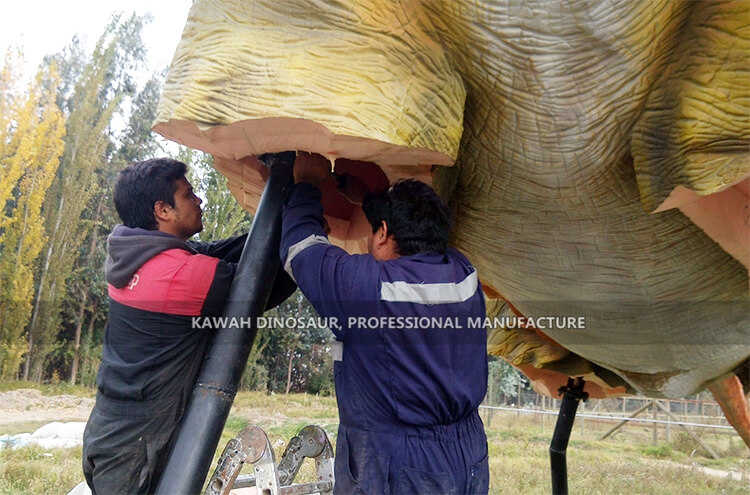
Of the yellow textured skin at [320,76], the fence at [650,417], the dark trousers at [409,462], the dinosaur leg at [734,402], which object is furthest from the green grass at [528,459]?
the dinosaur leg at [734,402]

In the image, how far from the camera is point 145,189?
1.30 metres

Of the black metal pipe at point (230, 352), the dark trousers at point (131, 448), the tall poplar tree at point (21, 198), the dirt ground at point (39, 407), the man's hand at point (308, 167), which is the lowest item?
the dirt ground at point (39, 407)

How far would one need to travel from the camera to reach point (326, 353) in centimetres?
861

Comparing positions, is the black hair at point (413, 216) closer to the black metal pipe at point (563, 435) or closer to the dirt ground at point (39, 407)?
the black metal pipe at point (563, 435)

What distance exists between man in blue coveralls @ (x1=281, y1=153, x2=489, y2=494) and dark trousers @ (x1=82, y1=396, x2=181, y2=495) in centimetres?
36

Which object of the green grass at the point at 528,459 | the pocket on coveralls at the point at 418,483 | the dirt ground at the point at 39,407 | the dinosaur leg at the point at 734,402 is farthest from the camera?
the dirt ground at the point at 39,407

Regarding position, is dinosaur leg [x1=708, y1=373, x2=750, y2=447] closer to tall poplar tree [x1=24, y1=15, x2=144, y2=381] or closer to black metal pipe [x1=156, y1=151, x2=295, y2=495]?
black metal pipe [x1=156, y1=151, x2=295, y2=495]

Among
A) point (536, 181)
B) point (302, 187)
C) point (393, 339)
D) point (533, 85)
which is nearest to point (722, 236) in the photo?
point (536, 181)

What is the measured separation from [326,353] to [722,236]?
7701 millimetres

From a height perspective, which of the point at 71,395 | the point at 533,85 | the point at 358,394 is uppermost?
the point at 533,85

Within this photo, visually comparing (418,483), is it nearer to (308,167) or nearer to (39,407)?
(308,167)

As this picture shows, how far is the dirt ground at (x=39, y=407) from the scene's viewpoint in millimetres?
5855

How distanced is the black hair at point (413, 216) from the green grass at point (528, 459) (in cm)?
71

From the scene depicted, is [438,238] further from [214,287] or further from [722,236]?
[722,236]
